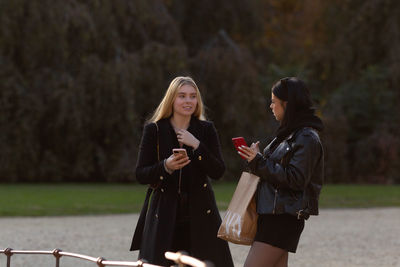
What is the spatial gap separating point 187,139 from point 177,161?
0.18 meters

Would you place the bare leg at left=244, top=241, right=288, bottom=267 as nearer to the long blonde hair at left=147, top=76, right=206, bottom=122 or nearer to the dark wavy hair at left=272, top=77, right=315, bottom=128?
the dark wavy hair at left=272, top=77, right=315, bottom=128

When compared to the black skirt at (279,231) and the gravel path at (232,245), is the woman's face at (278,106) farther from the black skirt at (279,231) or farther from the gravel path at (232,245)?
the gravel path at (232,245)

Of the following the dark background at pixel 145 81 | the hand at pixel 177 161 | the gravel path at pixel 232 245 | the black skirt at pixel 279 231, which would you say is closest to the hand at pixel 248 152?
the black skirt at pixel 279 231

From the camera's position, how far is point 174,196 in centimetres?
429

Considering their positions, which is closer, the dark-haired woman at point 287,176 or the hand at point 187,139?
the dark-haired woman at point 287,176

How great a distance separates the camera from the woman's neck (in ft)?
14.5

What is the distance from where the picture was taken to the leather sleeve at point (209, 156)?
4281 millimetres

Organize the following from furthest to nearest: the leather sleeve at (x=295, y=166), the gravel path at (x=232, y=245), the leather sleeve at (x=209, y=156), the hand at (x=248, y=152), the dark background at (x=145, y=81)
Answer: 1. the dark background at (x=145, y=81)
2. the gravel path at (x=232, y=245)
3. the leather sleeve at (x=209, y=156)
4. the hand at (x=248, y=152)
5. the leather sleeve at (x=295, y=166)

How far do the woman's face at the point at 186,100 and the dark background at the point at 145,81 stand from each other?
1654 centimetres

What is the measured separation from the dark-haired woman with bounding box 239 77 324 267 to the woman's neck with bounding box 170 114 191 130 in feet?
2.54

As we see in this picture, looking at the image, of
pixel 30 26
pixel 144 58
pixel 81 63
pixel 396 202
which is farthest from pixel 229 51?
pixel 396 202

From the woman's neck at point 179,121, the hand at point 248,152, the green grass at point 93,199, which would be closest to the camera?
the hand at point 248,152

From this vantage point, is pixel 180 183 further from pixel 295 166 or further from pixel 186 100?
pixel 295 166

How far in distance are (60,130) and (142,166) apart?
17.6m
